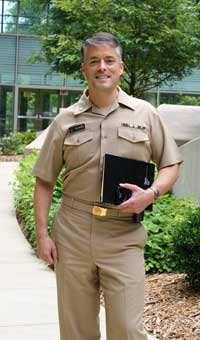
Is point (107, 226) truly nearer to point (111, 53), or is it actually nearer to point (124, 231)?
point (124, 231)

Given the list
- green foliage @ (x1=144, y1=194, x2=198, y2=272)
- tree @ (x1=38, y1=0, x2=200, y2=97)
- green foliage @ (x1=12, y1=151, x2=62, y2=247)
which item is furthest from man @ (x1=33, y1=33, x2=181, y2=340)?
tree @ (x1=38, y1=0, x2=200, y2=97)

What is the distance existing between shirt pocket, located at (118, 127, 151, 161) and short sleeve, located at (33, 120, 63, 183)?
31cm

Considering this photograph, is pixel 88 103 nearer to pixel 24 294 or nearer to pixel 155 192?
pixel 155 192

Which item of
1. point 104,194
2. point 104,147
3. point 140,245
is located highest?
point 104,147

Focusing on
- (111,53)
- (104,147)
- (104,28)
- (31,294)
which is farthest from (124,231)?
(104,28)

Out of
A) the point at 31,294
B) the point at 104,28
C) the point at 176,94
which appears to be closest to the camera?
the point at 31,294

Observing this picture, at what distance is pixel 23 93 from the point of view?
28.9 m

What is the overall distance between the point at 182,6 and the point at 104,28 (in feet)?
7.27

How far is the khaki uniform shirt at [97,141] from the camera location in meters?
2.99

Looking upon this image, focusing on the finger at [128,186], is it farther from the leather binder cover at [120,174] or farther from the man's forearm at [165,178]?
the man's forearm at [165,178]

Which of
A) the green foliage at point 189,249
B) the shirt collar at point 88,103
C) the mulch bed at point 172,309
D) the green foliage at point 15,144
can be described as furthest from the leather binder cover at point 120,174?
the green foliage at point 15,144

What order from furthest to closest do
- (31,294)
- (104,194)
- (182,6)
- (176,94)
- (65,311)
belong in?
1. (176,94)
2. (182,6)
3. (31,294)
4. (65,311)
5. (104,194)

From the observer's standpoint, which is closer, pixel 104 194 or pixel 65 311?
pixel 104 194

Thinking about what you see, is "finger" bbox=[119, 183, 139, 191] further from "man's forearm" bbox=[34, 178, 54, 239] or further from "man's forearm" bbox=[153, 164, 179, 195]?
"man's forearm" bbox=[34, 178, 54, 239]
